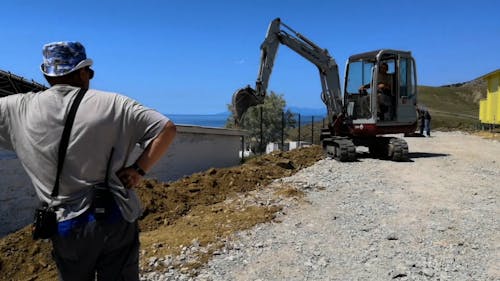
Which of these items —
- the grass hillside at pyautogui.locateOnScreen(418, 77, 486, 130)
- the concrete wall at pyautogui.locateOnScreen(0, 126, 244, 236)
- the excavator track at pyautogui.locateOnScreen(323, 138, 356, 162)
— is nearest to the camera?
the concrete wall at pyautogui.locateOnScreen(0, 126, 244, 236)

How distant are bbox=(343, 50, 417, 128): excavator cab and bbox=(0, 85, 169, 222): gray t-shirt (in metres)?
13.0

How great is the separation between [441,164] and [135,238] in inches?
517

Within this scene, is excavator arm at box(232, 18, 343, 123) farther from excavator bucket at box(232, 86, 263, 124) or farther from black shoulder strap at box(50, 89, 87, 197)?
black shoulder strap at box(50, 89, 87, 197)

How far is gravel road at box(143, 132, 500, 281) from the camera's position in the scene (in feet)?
18.7

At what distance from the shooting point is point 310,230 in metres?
7.30

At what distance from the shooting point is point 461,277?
5.45 meters

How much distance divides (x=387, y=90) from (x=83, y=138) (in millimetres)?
13774

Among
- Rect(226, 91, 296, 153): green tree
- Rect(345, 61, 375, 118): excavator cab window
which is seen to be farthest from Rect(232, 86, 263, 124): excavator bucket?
Rect(226, 91, 296, 153): green tree

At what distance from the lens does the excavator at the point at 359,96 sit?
1530 cm

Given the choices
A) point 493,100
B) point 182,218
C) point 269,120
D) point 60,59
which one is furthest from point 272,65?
point 269,120

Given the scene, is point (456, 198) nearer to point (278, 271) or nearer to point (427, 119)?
point (278, 271)

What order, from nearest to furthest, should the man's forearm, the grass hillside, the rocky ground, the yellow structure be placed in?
1. the man's forearm
2. the rocky ground
3. the yellow structure
4. the grass hillside

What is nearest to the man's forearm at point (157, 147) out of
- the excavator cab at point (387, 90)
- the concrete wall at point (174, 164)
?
the concrete wall at point (174, 164)

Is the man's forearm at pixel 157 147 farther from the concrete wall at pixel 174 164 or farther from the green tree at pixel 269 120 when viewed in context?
the green tree at pixel 269 120
